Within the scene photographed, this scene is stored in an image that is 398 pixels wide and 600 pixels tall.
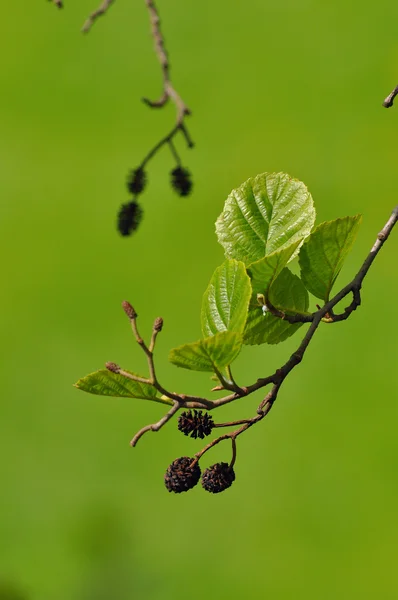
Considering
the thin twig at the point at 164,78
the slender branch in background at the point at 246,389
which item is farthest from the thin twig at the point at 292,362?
the thin twig at the point at 164,78

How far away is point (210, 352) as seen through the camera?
1.14 ft

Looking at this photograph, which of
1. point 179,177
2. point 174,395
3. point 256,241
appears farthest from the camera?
point 179,177

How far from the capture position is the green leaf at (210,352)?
1.12ft

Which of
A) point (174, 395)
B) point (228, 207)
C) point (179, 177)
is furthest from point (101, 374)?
point (179, 177)

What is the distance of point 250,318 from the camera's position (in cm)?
41

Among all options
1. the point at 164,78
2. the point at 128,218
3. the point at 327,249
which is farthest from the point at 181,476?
the point at 128,218

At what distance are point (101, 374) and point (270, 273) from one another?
10 cm

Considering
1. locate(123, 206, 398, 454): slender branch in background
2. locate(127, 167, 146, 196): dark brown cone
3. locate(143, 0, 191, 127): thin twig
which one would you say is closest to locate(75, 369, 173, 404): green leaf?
locate(123, 206, 398, 454): slender branch in background

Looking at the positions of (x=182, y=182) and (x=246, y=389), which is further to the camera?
(x=182, y=182)

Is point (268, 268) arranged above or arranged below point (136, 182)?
below

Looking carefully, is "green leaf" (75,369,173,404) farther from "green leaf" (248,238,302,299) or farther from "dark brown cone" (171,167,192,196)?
"dark brown cone" (171,167,192,196)

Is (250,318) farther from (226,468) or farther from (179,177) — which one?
(179,177)

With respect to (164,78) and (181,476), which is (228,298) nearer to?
(181,476)

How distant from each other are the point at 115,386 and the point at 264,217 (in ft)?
0.46
